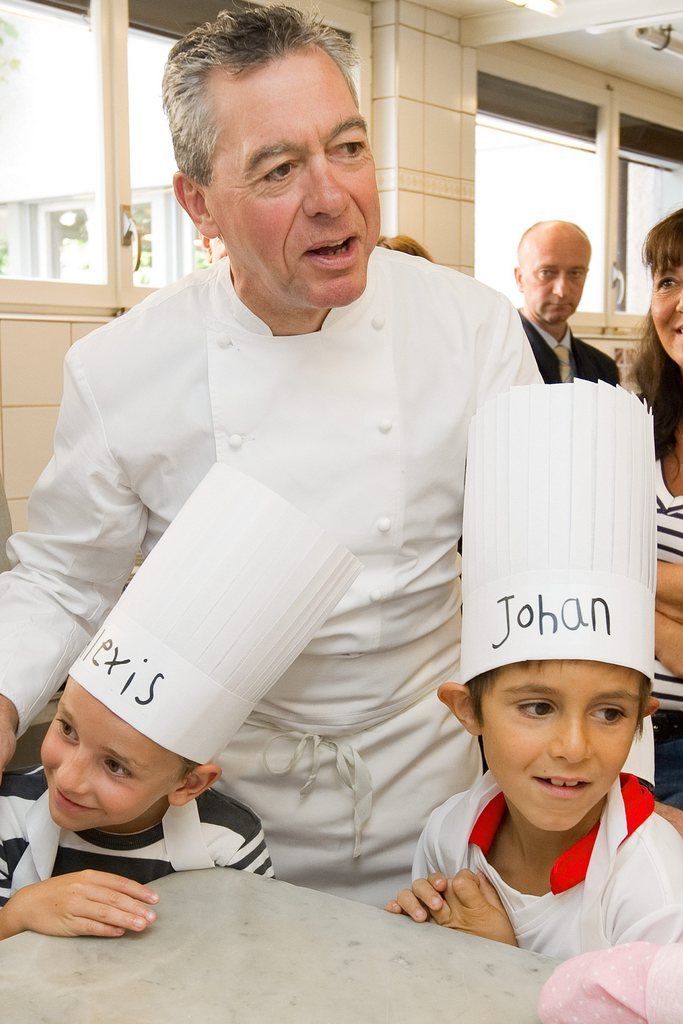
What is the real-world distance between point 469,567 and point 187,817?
0.42m

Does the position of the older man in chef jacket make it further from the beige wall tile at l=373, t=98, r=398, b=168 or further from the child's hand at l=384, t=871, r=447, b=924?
the beige wall tile at l=373, t=98, r=398, b=168

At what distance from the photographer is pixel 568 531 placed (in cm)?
111

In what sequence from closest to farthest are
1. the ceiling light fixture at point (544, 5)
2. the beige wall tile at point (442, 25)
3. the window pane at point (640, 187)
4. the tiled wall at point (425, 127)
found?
the ceiling light fixture at point (544, 5) → the tiled wall at point (425, 127) → the beige wall tile at point (442, 25) → the window pane at point (640, 187)

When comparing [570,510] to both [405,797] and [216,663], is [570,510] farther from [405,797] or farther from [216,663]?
[405,797]

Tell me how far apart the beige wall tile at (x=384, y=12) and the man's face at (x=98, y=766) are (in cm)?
375

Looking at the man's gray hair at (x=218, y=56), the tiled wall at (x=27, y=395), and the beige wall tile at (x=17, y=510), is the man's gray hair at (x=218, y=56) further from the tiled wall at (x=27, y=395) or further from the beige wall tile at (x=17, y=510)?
the beige wall tile at (x=17, y=510)

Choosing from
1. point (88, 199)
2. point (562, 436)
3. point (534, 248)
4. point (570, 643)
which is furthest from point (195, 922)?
point (534, 248)

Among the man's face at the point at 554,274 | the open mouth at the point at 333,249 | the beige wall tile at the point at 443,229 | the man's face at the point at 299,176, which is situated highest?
the beige wall tile at the point at 443,229

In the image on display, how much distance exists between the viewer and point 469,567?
1.20m

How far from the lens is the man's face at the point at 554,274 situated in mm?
4277

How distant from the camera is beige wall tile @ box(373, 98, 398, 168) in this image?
4336 millimetres

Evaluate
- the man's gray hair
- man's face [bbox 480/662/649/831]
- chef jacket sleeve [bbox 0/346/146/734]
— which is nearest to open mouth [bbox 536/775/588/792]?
man's face [bbox 480/662/649/831]

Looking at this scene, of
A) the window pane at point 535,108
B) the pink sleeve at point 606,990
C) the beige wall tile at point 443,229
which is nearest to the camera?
the pink sleeve at point 606,990

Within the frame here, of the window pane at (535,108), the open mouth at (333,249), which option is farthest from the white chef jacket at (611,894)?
the window pane at (535,108)
